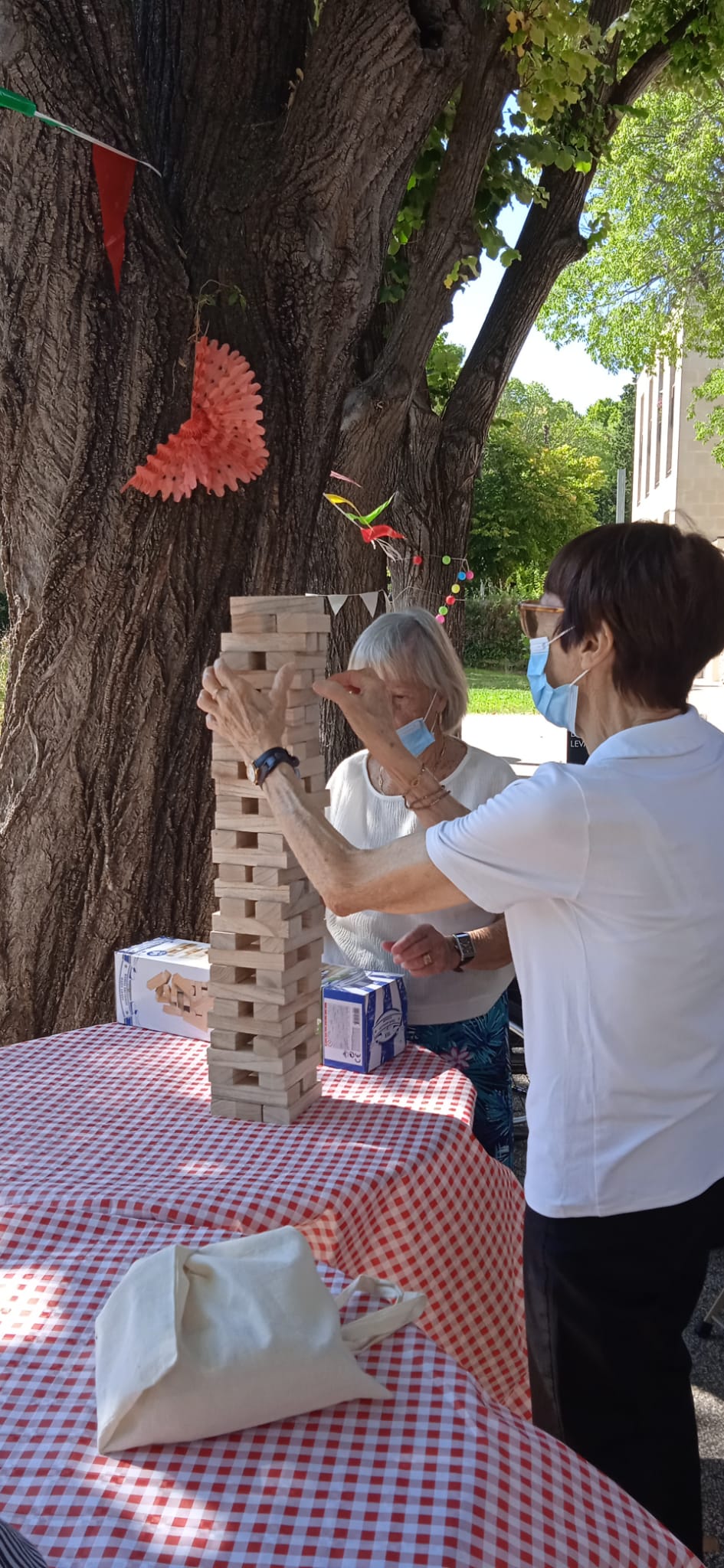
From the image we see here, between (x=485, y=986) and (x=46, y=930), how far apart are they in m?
1.23

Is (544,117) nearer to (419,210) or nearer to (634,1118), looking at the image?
(419,210)

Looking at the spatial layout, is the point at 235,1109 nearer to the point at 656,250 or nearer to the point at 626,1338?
the point at 626,1338

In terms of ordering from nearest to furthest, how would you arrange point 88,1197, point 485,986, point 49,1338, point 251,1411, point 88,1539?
point 88,1539
point 251,1411
point 49,1338
point 88,1197
point 485,986

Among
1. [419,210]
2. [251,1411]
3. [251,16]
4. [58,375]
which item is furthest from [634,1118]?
[419,210]

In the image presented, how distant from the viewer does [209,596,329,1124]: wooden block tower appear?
6.86 ft

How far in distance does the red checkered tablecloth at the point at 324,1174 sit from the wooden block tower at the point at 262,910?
81 millimetres

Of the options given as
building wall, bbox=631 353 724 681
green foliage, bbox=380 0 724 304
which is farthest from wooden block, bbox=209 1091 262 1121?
building wall, bbox=631 353 724 681

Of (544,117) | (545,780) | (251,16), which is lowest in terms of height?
(545,780)

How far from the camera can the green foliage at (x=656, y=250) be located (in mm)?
14391

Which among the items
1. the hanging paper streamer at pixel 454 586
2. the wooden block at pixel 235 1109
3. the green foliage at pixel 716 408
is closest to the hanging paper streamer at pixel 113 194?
the wooden block at pixel 235 1109

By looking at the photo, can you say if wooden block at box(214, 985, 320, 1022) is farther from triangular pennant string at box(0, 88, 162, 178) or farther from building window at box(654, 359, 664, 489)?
→ building window at box(654, 359, 664, 489)

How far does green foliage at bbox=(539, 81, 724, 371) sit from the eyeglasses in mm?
14043

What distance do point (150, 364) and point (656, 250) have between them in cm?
1398

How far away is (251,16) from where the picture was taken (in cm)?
337
